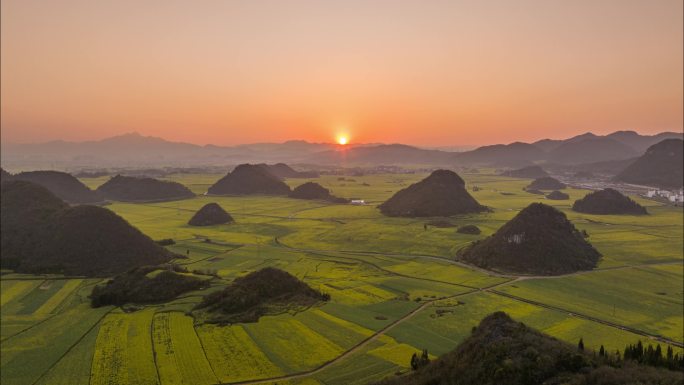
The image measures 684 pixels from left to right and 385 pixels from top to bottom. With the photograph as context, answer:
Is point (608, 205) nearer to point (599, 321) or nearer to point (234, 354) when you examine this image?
point (599, 321)

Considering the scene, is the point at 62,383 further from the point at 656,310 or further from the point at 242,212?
the point at 242,212

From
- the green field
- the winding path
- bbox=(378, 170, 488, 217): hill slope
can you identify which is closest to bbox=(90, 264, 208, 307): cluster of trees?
the green field

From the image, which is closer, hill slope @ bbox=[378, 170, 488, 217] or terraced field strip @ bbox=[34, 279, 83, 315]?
terraced field strip @ bbox=[34, 279, 83, 315]

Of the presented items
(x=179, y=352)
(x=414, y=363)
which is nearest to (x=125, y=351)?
(x=179, y=352)

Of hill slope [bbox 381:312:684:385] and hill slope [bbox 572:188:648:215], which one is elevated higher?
hill slope [bbox 572:188:648:215]

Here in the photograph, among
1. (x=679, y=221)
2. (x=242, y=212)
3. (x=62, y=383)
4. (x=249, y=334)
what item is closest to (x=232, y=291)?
(x=249, y=334)

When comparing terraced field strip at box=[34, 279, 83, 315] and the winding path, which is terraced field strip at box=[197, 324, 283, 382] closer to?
the winding path

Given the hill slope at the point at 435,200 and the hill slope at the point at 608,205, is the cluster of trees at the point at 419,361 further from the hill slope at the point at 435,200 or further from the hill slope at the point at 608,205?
the hill slope at the point at 608,205
